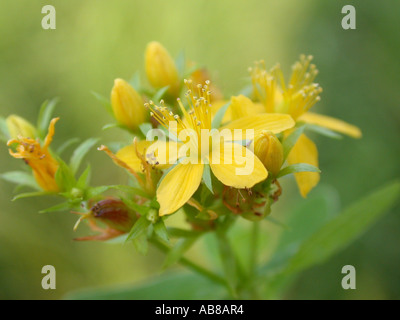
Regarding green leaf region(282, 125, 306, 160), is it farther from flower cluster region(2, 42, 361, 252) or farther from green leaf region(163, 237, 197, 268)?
green leaf region(163, 237, 197, 268)

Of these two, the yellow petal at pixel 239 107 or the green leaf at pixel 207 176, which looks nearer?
the green leaf at pixel 207 176

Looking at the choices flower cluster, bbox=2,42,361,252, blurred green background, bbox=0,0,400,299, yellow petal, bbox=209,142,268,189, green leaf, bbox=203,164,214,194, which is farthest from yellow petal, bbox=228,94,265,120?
blurred green background, bbox=0,0,400,299


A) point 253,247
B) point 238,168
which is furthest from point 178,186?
point 253,247

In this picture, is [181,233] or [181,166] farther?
[181,233]

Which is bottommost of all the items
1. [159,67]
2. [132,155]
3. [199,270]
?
[199,270]

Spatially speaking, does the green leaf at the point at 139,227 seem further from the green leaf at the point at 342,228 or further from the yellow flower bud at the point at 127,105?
the green leaf at the point at 342,228

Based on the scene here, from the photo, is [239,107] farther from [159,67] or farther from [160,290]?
[160,290]

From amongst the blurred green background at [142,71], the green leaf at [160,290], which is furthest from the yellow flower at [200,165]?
the blurred green background at [142,71]
